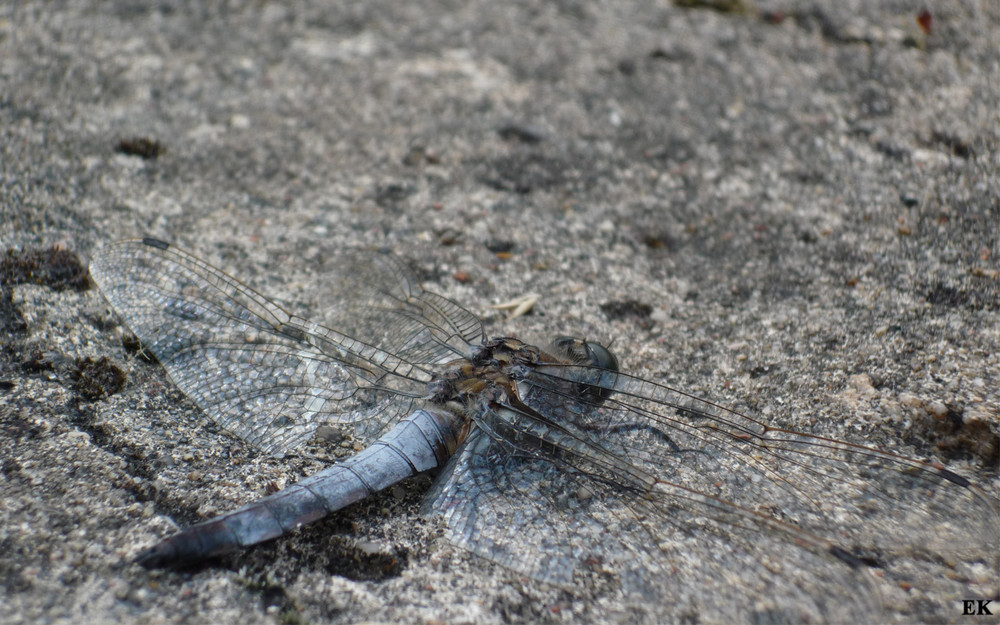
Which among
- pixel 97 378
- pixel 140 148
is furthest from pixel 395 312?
pixel 140 148

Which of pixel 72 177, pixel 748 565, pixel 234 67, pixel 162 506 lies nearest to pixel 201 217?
pixel 72 177

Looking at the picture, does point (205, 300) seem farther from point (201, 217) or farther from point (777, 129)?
point (777, 129)

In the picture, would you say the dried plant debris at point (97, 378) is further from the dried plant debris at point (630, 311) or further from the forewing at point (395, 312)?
the dried plant debris at point (630, 311)

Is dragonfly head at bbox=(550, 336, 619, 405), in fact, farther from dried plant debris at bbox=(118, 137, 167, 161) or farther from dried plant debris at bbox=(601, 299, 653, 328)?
dried plant debris at bbox=(118, 137, 167, 161)

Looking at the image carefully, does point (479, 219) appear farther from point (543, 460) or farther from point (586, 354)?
point (543, 460)

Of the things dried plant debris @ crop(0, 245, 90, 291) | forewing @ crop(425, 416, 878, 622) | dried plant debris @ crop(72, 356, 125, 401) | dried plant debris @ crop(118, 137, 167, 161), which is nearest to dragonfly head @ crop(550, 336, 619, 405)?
forewing @ crop(425, 416, 878, 622)

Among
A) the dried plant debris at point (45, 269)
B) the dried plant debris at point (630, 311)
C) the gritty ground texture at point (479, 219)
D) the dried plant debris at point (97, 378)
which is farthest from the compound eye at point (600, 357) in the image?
the dried plant debris at point (45, 269)
